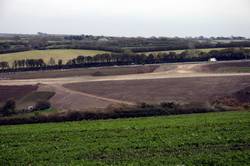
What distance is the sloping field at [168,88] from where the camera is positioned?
134 feet

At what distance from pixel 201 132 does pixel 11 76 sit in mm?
45459

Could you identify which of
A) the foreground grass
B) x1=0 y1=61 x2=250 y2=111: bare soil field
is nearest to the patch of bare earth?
Answer: x1=0 y1=61 x2=250 y2=111: bare soil field

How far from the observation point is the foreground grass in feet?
58.4

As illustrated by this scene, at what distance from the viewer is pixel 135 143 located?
67.3ft

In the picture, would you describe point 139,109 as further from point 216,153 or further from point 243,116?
point 216,153

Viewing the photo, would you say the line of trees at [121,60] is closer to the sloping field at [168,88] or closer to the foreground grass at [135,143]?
the sloping field at [168,88]

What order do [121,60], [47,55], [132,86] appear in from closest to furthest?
[132,86], [121,60], [47,55]

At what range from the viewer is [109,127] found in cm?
2539

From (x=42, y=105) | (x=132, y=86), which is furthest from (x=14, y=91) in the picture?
(x=132, y=86)

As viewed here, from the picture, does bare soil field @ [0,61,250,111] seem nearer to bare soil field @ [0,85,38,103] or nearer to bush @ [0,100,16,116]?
bare soil field @ [0,85,38,103]

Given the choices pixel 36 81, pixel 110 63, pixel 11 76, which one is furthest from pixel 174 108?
pixel 110 63

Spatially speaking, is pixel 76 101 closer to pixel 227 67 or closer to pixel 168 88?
pixel 168 88

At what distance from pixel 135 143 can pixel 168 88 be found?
24.9 metres

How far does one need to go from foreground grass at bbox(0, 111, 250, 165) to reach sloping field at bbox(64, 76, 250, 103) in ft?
47.0
